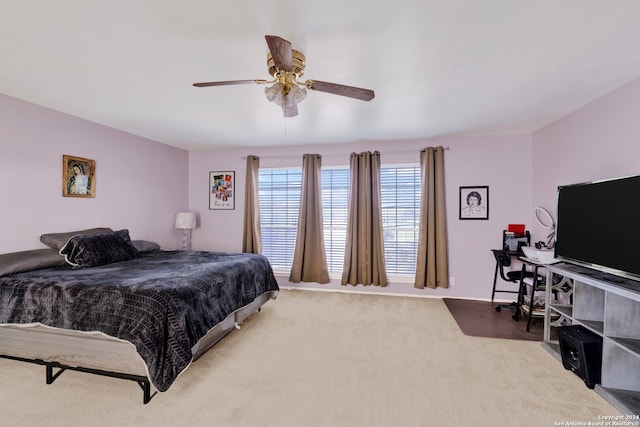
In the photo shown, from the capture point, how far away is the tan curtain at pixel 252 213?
15.7 feet

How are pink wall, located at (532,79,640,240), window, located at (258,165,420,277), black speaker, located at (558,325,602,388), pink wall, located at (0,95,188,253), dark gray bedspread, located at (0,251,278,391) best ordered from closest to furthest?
1. dark gray bedspread, located at (0,251,278,391)
2. black speaker, located at (558,325,602,388)
3. pink wall, located at (532,79,640,240)
4. pink wall, located at (0,95,188,253)
5. window, located at (258,165,420,277)

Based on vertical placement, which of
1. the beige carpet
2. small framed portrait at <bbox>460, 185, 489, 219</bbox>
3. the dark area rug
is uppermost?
small framed portrait at <bbox>460, 185, 489, 219</bbox>

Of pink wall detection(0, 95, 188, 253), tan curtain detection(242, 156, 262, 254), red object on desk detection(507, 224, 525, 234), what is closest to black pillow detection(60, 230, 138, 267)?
pink wall detection(0, 95, 188, 253)

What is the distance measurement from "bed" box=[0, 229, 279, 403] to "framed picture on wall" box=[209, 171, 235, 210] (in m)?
2.36

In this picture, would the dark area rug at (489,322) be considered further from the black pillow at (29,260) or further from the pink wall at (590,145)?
the black pillow at (29,260)

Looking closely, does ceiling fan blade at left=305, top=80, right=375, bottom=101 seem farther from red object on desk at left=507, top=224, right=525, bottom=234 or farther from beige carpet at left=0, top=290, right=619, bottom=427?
red object on desk at left=507, top=224, right=525, bottom=234

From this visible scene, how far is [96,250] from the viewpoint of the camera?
2941 mm

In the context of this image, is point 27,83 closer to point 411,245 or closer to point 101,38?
point 101,38

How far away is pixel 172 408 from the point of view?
186 centimetres

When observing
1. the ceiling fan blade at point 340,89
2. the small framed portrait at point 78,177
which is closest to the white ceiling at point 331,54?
the ceiling fan blade at point 340,89

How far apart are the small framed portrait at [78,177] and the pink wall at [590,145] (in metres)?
5.55

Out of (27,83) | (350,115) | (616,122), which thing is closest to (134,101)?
(27,83)

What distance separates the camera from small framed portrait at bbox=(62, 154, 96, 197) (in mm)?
3186

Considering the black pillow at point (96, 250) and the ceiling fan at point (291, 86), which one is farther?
the black pillow at point (96, 250)
